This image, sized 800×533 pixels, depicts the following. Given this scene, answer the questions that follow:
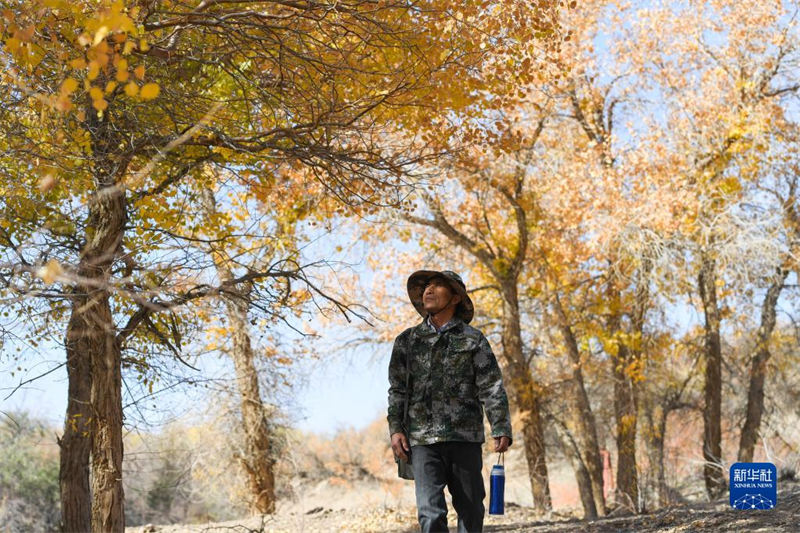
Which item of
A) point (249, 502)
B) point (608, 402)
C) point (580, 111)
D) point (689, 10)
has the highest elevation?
point (689, 10)

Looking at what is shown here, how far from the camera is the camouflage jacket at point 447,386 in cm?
535

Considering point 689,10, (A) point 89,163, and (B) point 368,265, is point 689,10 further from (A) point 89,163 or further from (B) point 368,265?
(A) point 89,163

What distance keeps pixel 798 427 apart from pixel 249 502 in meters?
12.6

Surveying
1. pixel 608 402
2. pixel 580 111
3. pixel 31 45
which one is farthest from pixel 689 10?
pixel 31 45

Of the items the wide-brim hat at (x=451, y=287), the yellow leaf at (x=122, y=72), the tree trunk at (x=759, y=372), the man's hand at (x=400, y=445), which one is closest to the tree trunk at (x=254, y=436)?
the wide-brim hat at (x=451, y=287)

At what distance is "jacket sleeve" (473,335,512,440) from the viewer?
5332mm

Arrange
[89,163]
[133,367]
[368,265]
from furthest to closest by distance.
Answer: [368,265], [133,367], [89,163]

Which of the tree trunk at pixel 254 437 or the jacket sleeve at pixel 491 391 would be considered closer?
the jacket sleeve at pixel 491 391

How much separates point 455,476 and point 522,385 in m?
12.0

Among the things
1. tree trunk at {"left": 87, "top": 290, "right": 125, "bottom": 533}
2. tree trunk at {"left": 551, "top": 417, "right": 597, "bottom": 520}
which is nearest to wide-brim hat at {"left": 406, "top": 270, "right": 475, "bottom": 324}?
tree trunk at {"left": 87, "top": 290, "right": 125, "bottom": 533}

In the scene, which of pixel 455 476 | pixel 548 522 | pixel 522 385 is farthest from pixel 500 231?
pixel 455 476

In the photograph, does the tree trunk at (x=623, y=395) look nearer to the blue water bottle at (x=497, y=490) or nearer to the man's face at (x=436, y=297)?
the man's face at (x=436, y=297)

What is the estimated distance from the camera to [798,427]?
20141 mm

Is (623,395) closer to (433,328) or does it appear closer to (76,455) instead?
(76,455)
